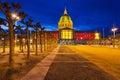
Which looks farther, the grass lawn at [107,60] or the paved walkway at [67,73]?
the grass lawn at [107,60]

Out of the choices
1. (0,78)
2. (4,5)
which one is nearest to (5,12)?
(4,5)

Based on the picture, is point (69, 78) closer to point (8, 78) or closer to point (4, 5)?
point (8, 78)

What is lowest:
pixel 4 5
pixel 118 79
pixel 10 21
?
pixel 118 79

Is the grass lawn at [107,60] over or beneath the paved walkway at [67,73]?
beneath

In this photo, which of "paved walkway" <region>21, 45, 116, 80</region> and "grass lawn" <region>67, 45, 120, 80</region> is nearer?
"paved walkway" <region>21, 45, 116, 80</region>

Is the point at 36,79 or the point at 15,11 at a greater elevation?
the point at 15,11

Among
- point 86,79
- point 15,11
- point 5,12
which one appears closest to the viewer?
point 86,79

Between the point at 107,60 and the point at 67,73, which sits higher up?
the point at 67,73

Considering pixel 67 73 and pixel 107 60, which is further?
pixel 107 60

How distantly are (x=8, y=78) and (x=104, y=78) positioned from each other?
5430mm

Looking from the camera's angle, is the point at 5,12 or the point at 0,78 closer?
the point at 0,78

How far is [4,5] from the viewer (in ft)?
67.1

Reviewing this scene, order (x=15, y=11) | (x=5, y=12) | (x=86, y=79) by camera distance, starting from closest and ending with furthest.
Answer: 1. (x=86, y=79)
2. (x=5, y=12)
3. (x=15, y=11)

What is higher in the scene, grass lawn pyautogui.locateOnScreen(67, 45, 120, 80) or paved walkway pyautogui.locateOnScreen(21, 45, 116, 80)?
paved walkway pyautogui.locateOnScreen(21, 45, 116, 80)
